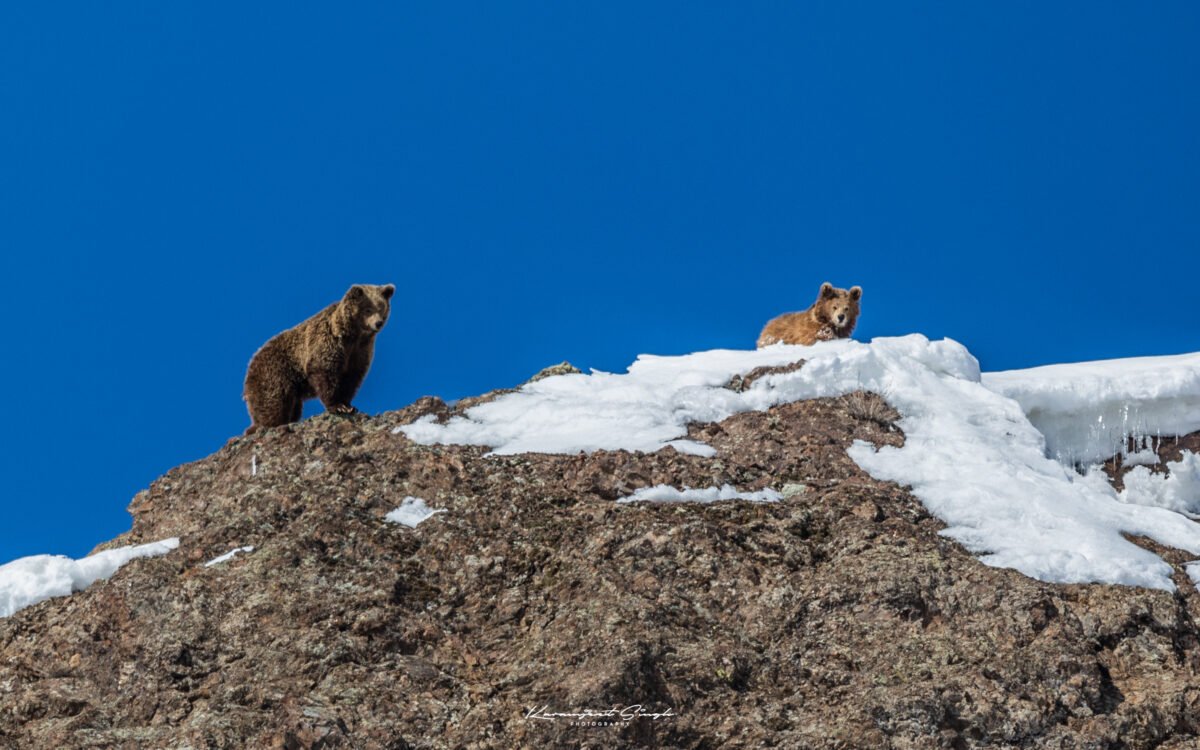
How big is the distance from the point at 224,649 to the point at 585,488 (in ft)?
10.5

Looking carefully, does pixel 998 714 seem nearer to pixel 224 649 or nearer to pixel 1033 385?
pixel 224 649

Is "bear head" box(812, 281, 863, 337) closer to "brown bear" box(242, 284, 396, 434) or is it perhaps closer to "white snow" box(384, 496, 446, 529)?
"brown bear" box(242, 284, 396, 434)

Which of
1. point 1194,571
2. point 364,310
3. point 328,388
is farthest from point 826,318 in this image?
point 1194,571

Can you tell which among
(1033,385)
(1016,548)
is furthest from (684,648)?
(1033,385)

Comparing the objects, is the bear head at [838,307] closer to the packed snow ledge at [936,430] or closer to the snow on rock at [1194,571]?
the packed snow ledge at [936,430]

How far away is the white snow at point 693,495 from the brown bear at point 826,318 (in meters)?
7.31

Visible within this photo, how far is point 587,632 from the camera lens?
7.74 metres

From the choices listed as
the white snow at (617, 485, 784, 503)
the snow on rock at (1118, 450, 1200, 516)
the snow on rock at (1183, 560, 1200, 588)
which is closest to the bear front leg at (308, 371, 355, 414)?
the white snow at (617, 485, 784, 503)

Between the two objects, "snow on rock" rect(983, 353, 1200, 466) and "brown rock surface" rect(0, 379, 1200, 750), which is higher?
"snow on rock" rect(983, 353, 1200, 466)

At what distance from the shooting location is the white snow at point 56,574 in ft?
30.1

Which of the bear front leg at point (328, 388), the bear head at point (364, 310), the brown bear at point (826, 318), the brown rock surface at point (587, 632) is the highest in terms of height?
the brown bear at point (826, 318)

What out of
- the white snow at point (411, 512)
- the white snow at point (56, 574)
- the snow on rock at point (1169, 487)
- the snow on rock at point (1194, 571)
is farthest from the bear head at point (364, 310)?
the snow on rock at point (1194, 571)

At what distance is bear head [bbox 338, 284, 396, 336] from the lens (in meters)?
12.8

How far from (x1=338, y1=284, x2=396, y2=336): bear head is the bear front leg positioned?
1.95 ft
